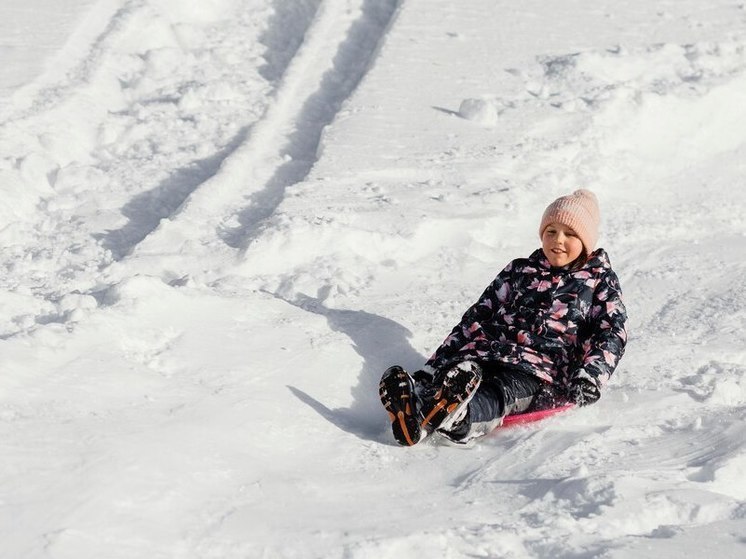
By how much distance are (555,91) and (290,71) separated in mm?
2002

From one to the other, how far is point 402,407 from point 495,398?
1.38ft

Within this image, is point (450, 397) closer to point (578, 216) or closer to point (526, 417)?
point (526, 417)

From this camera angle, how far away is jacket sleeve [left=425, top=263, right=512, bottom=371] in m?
4.42

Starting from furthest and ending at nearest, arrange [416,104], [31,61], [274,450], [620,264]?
[31,61] < [416,104] < [620,264] < [274,450]

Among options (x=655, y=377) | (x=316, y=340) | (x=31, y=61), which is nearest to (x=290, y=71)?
(x=31, y=61)

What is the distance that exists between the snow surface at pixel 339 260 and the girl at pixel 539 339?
0.52 feet

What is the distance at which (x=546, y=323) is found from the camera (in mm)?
4383

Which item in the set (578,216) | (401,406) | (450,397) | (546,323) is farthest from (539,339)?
(401,406)

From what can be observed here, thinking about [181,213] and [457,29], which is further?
[457,29]

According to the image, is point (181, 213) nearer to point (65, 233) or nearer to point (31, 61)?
point (65, 233)

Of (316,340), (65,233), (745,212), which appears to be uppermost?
(745,212)

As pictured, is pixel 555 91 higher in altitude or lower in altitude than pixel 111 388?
higher

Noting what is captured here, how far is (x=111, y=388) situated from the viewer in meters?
3.68

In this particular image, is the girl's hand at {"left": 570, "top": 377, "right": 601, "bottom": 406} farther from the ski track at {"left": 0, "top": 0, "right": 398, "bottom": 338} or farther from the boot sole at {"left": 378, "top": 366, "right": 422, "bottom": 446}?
the ski track at {"left": 0, "top": 0, "right": 398, "bottom": 338}
